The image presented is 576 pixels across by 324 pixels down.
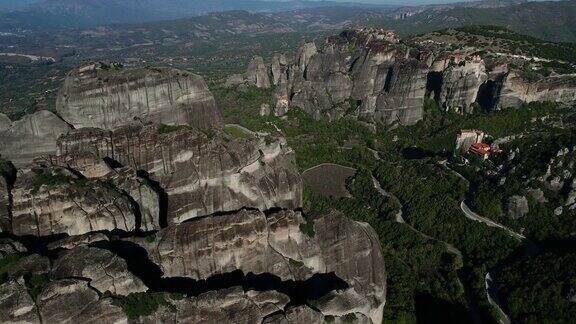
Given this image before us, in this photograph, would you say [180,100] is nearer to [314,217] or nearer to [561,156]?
[314,217]

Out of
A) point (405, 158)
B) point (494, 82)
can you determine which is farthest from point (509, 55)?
point (405, 158)

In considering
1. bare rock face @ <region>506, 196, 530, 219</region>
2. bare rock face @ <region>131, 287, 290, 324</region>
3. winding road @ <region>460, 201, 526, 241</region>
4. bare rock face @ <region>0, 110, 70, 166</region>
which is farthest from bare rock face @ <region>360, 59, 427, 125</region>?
bare rock face @ <region>131, 287, 290, 324</region>

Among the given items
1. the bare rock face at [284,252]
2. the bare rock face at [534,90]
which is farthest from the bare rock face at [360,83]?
the bare rock face at [284,252]

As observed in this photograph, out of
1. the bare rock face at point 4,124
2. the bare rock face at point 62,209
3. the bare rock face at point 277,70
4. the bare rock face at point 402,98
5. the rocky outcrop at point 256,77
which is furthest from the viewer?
the bare rock face at point 277,70

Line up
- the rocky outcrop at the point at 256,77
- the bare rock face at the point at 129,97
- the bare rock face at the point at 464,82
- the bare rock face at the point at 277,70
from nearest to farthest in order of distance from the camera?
the bare rock face at the point at 129,97
the bare rock face at the point at 464,82
the rocky outcrop at the point at 256,77
the bare rock face at the point at 277,70

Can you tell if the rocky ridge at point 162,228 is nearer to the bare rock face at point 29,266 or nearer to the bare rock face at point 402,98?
the bare rock face at point 29,266

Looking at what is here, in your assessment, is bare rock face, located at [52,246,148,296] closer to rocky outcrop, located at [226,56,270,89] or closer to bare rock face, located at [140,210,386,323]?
bare rock face, located at [140,210,386,323]

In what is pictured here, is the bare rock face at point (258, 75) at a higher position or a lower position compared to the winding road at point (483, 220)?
higher
